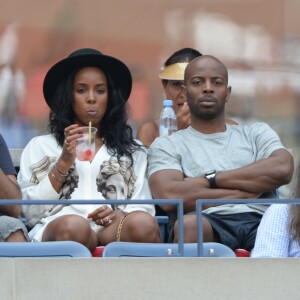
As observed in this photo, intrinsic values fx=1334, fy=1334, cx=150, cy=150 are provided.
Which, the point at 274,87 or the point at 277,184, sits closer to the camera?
the point at 277,184

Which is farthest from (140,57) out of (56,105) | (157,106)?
(56,105)

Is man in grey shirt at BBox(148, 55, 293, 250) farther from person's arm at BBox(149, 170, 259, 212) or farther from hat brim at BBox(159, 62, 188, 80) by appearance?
hat brim at BBox(159, 62, 188, 80)

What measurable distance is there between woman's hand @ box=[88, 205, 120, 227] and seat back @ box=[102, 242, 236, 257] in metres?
0.35

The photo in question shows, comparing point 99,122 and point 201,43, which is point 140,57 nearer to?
point 201,43

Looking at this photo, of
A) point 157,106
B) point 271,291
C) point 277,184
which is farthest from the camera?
point 157,106

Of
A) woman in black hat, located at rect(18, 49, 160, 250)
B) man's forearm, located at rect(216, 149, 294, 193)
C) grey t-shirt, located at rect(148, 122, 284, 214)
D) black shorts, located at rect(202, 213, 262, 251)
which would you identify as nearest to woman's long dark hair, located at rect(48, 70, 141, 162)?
woman in black hat, located at rect(18, 49, 160, 250)

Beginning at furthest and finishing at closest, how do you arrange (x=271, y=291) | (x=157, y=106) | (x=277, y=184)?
(x=157, y=106)
(x=277, y=184)
(x=271, y=291)

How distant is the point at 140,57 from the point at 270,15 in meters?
1.08

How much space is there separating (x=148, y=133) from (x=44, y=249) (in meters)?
1.85

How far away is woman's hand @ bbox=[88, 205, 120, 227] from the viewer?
6777 millimetres

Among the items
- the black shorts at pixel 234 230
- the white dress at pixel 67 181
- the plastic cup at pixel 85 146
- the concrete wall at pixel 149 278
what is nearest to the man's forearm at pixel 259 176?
the black shorts at pixel 234 230

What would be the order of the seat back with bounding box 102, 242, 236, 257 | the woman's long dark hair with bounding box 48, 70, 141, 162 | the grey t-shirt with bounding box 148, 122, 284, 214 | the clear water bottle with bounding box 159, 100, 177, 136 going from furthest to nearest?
the clear water bottle with bounding box 159, 100, 177, 136 → the woman's long dark hair with bounding box 48, 70, 141, 162 → the grey t-shirt with bounding box 148, 122, 284, 214 → the seat back with bounding box 102, 242, 236, 257

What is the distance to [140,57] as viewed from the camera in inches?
404

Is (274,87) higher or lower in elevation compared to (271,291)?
higher
